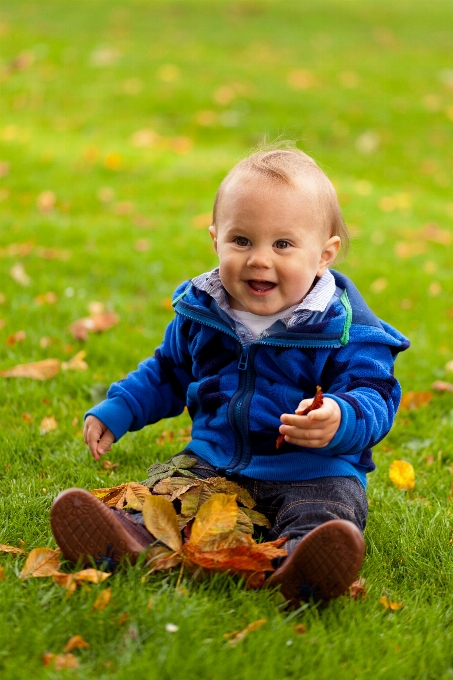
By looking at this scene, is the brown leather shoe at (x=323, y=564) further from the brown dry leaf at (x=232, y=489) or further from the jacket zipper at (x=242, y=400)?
the jacket zipper at (x=242, y=400)

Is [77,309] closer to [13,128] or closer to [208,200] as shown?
[208,200]

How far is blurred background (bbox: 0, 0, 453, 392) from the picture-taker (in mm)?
5117

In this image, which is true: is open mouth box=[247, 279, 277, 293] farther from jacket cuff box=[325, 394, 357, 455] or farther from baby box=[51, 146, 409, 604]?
jacket cuff box=[325, 394, 357, 455]

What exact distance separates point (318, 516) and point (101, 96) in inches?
370

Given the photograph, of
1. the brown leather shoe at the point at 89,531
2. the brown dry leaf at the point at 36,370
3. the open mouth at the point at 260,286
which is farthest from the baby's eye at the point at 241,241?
the brown dry leaf at the point at 36,370

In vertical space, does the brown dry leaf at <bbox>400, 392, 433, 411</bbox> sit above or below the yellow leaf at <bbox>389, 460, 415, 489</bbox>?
above

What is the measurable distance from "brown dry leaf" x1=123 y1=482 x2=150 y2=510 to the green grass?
0.30 m

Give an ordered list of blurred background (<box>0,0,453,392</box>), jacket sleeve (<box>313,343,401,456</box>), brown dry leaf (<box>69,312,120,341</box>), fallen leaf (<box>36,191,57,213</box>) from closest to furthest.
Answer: jacket sleeve (<box>313,343,401,456</box>)
brown dry leaf (<box>69,312,120,341</box>)
blurred background (<box>0,0,453,392</box>)
fallen leaf (<box>36,191,57,213</box>)

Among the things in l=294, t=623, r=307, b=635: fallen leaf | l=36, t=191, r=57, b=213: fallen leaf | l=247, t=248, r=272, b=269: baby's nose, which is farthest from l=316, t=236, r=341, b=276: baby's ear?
l=36, t=191, r=57, b=213: fallen leaf

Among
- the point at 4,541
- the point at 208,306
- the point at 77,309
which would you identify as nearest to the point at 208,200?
the point at 77,309

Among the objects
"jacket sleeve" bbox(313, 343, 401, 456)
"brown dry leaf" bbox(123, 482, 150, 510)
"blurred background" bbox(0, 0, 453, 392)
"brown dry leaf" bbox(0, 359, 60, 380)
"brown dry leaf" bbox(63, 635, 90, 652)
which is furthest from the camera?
"blurred background" bbox(0, 0, 453, 392)

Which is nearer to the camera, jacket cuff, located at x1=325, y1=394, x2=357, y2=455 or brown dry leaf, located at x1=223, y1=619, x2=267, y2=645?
brown dry leaf, located at x1=223, y1=619, x2=267, y2=645

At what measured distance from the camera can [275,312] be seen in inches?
104

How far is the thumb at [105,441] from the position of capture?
2.76 meters
